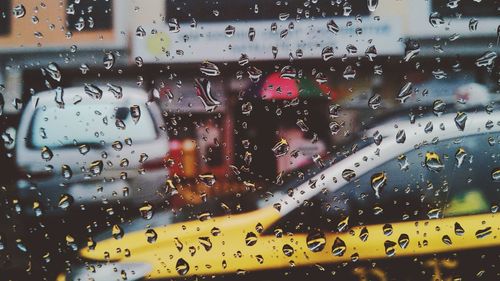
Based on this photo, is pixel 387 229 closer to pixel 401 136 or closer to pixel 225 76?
pixel 401 136

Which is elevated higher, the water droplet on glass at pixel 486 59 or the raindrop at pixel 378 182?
the water droplet on glass at pixel 486 59

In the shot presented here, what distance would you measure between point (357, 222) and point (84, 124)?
2.13 feet

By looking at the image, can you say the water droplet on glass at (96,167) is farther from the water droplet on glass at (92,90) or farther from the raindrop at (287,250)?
the raindrop at (287,250)

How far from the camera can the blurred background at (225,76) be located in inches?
50.9

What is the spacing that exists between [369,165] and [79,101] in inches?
26.2

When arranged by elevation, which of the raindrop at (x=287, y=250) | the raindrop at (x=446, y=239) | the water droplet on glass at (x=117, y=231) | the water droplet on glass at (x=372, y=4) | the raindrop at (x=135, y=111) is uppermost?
the water droplet on glass at (x=372, y=4)

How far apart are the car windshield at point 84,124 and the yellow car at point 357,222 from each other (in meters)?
0.22

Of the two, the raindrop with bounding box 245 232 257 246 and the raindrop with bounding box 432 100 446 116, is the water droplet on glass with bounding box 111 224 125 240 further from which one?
the raindrop with bounding box 432 100 446 116

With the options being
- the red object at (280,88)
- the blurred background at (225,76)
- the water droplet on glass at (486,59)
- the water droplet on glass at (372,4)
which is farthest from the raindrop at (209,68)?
the water droplet on glass at (486,59)

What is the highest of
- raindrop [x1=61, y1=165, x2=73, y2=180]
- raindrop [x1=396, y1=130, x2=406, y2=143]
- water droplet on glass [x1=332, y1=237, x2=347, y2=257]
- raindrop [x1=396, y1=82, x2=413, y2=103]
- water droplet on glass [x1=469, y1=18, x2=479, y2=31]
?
water droplet on glass [x1=469, y1=18, x2=479, y2=31]

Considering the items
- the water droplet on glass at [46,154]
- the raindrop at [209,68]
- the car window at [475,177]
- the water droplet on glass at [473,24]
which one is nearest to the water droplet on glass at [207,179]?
the raindrop at [209,68]

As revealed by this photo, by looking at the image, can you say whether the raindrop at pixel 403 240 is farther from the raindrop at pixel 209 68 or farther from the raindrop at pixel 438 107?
the raindrop at pixel 209 68

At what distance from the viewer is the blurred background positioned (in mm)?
1293

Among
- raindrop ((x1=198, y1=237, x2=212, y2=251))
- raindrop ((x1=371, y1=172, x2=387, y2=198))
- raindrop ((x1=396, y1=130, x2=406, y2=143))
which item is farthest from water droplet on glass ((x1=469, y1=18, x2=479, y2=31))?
raindrop ((x1=198, y1=237, x2=212, y2=251))
